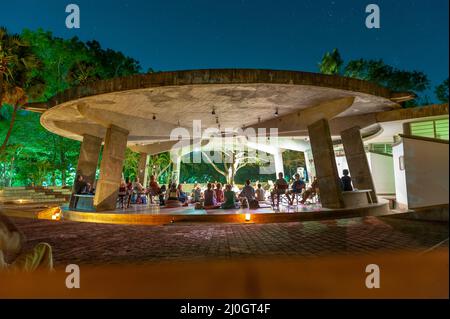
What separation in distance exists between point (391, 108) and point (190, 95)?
29.3 ft

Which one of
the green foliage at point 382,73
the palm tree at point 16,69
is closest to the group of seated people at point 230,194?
the palm tree at point 16,69

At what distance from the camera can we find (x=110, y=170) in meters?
11.8

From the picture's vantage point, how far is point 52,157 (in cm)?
2853

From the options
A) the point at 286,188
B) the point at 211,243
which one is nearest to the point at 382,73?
the point at 286,188

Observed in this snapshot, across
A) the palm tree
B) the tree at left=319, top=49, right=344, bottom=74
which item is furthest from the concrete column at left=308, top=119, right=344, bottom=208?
the tree at left=319, top=49, right=344, bottom=74

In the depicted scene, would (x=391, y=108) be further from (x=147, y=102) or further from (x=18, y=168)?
(x=18, y=168)

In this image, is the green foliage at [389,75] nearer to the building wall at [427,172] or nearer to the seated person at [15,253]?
the building wall at [427,172]

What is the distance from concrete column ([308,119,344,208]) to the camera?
35.8 ft

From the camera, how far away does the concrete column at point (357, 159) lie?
13.7 meters

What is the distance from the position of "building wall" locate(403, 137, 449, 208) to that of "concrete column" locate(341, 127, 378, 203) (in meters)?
12.7

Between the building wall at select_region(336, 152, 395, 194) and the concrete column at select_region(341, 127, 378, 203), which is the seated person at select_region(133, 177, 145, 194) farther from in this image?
the building wall at select_region(336, 152, 395, 194)

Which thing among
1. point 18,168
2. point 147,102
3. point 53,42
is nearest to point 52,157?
point 18,168

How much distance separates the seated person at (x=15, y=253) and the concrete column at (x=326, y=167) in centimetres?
1011
